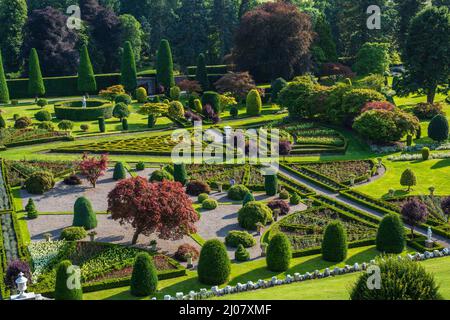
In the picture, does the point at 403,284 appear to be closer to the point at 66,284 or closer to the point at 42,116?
the point at 66,284

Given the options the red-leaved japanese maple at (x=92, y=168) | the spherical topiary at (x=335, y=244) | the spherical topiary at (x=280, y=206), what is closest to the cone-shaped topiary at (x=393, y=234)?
the spherical topiary at (x=335, y=244)

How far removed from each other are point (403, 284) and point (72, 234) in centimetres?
2273

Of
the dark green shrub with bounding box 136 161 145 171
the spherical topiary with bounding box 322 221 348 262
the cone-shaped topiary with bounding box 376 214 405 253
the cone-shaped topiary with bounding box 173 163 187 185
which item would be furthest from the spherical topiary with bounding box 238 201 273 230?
the dark green shrub with bounding box 136 161 145 171

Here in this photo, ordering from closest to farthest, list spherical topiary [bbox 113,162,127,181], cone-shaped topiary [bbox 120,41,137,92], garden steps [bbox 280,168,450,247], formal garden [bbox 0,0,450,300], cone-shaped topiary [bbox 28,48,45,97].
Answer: formal garden [bbox 0,0,450,300] → garden steps [bbox 280,168,450,247] → spherical topiary [bbox 113,162,127,181] → cone-shaped topiary [bbox 28,48,45,97] → cone-shaped topiary [bbox 120,41,137,92]

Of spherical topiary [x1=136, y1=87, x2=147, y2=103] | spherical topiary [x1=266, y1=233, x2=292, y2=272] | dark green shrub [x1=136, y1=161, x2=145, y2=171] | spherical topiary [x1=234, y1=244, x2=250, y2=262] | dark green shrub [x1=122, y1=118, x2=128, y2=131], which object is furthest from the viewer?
spherical topiary [x1=136, y1=87, x2=147, y2=103]

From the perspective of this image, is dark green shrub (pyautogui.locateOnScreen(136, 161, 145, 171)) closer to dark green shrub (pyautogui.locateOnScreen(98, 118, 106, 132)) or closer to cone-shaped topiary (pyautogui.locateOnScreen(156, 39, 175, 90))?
dark green shrub (pyautogui.locateOnScreen(98, 118, 106, 132))

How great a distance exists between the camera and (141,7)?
4737 inches

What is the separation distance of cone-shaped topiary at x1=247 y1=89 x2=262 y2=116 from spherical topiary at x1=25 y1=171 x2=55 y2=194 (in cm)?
3303

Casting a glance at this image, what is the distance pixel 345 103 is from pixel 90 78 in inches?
1487

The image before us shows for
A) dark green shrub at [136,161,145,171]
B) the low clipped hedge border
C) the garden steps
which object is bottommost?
the garden steps

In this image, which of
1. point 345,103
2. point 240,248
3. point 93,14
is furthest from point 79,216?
point 93,14

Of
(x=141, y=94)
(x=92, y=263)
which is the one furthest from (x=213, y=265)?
(x=141, y=94)

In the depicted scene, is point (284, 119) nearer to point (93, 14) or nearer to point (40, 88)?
point (40, 88)

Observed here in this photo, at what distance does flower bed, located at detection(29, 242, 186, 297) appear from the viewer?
31.9 meters
